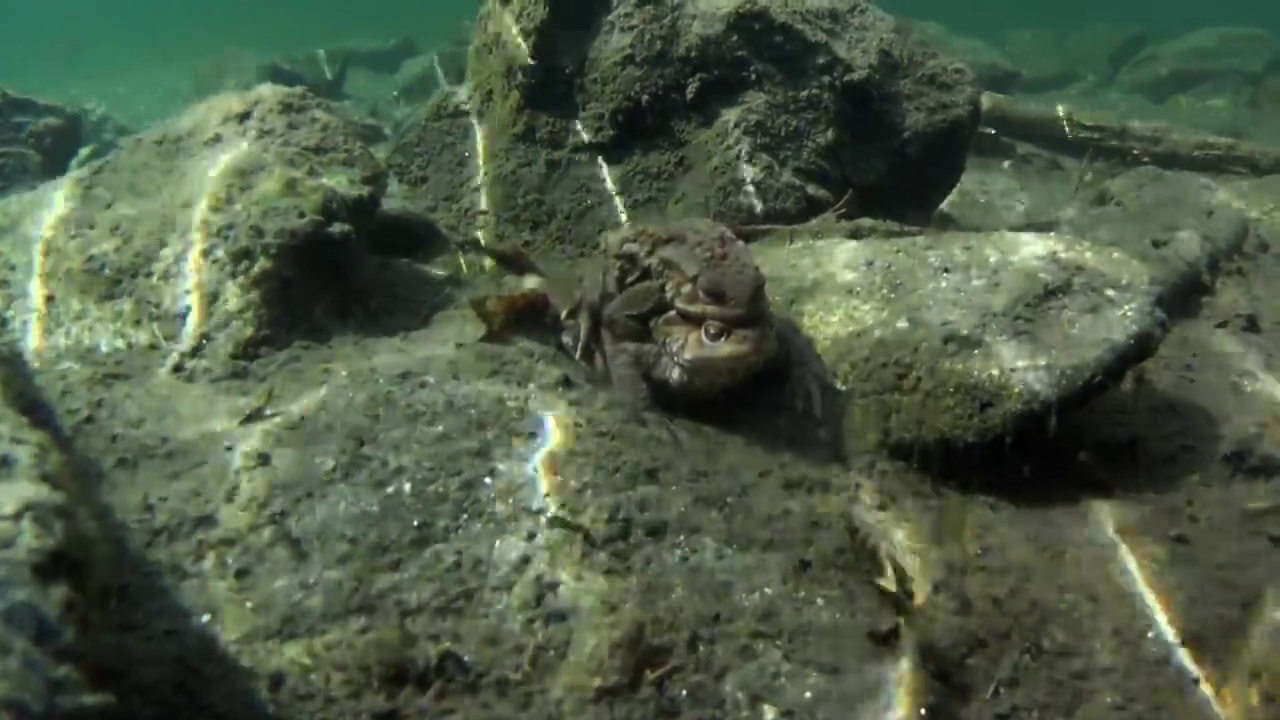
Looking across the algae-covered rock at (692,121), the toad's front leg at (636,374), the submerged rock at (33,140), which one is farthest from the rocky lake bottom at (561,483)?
the submerged rock at (33,140)

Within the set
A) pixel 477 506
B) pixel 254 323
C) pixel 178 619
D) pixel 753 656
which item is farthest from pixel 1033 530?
pixel 254 323

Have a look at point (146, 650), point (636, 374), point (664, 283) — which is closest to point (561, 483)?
point (636, 374)

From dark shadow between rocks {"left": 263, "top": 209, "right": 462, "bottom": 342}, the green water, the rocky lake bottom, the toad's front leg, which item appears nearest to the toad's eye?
the toad's front leg

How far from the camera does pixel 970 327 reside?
3613 mm

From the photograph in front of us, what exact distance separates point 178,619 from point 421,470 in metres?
0.87

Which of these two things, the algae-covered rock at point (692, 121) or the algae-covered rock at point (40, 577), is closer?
the algae-covered rock at point (40, 577)

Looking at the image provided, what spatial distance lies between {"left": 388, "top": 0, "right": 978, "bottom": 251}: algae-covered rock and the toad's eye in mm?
1766

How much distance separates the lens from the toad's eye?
348 cm

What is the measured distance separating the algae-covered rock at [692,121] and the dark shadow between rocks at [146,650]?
3.16 m

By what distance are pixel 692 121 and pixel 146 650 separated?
4150 mm

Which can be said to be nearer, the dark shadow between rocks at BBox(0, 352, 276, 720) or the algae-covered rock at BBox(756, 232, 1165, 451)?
the dark shadow between rocks at BBox(0, 352, 276, 720)

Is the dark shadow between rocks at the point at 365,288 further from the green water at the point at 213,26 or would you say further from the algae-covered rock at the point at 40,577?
the green water at the point at 213,26

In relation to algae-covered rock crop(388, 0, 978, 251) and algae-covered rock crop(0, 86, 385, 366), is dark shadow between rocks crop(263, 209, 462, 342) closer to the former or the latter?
algae-covered rock crop(0, 86, 385, 366)

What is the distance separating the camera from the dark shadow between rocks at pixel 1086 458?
3.40 meters
